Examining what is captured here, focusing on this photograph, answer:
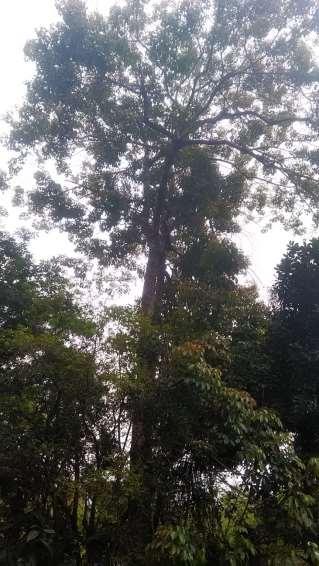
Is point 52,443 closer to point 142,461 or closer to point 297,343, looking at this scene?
point 142,461

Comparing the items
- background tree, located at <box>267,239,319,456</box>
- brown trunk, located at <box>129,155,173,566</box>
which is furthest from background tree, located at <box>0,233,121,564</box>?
background tree, located at <box>267,239,319,456</box>

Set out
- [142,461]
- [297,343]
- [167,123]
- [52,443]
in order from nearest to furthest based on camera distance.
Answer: [52,443] → [142,461] → [297,343] → [167,123]

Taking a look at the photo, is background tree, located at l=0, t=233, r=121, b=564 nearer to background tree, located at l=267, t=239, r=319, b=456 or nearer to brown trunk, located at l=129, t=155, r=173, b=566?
brown trunk, located at l=129, t=155, r=173, b=566

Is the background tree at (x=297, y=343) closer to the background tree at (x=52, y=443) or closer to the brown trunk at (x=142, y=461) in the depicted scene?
the brown trunk at (x=142, y=461)

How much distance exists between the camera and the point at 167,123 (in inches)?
435

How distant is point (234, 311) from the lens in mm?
7457

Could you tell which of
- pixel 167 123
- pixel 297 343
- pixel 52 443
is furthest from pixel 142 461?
pixel 167 123

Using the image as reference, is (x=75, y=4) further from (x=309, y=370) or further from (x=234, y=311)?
(x=309, y=370)

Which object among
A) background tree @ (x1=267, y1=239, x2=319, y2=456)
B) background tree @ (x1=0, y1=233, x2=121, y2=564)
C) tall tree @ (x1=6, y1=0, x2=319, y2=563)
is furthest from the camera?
tall tree @ (x1=6, y1=0, x2=319, y2=563)

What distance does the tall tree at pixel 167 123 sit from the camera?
31.6 feet

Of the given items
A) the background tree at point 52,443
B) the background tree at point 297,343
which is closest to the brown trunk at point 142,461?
the background tree at point 52,443

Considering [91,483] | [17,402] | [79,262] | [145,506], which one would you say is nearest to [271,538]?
[145,506]

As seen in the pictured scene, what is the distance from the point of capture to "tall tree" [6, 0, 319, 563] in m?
9.62

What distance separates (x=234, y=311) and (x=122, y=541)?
3889 millimetres
